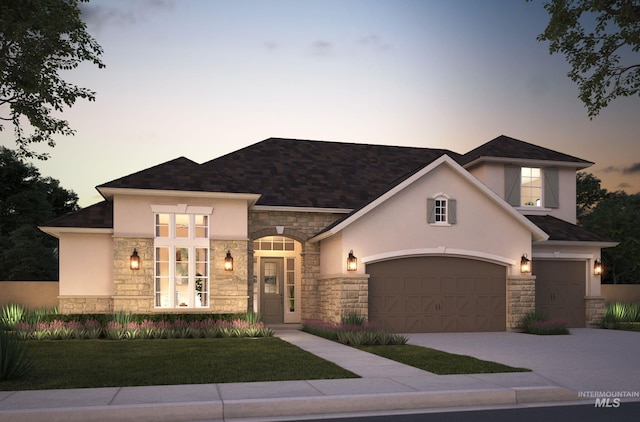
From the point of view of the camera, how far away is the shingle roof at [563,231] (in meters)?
23.2

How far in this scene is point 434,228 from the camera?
69.1ft

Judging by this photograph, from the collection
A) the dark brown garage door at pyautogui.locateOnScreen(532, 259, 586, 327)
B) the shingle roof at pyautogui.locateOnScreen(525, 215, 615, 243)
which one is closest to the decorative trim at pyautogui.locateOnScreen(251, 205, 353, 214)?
the dark brown garage door at pyautogui.locateOnScreen(532, 259, 586, 327)

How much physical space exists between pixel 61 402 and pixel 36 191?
36.4m

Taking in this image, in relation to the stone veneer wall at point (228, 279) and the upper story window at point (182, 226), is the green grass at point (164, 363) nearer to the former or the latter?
the stone veneer wall at point (228, 279)

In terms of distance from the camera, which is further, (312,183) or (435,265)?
(312,183)

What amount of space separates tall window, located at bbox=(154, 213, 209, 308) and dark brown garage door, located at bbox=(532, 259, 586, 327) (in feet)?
39.3

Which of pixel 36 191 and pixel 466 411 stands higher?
pixel 36 191

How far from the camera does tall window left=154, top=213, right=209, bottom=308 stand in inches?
771

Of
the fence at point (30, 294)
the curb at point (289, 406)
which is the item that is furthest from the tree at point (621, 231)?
the curb at point (289, 406)

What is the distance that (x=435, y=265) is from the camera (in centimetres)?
2125

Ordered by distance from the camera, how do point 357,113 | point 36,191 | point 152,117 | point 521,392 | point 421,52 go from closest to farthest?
point 521,392
point 421,52
point 152,117
point 357,113
point 36,191

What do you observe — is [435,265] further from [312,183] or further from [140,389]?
[140,389]

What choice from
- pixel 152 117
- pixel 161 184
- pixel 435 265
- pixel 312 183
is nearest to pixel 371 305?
pixel 435 265

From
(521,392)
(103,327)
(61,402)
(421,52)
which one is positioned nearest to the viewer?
(61,402)
